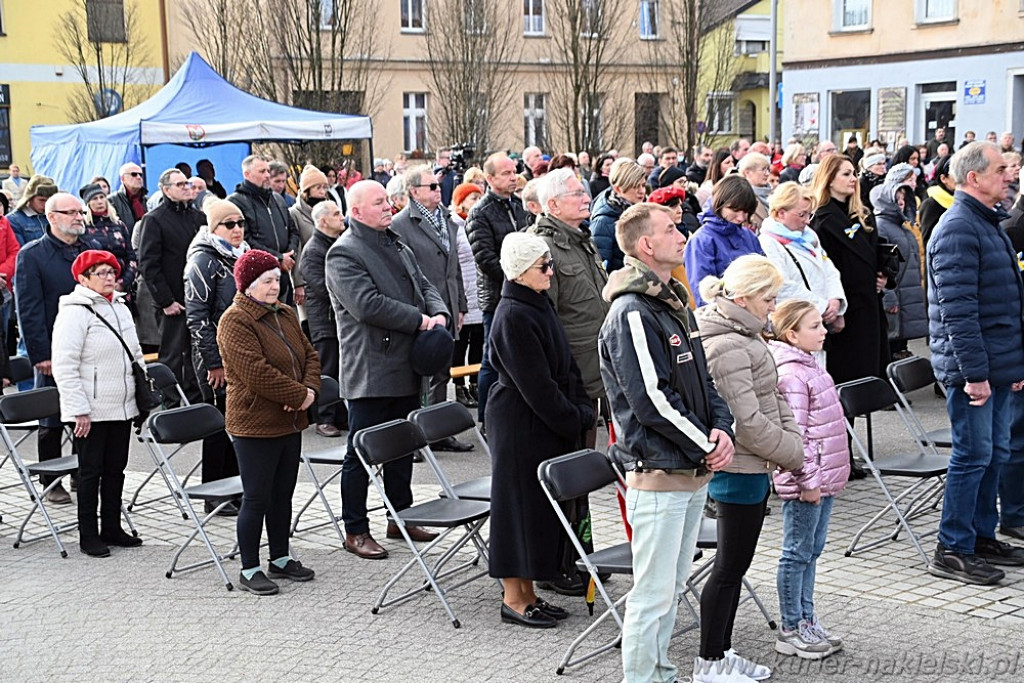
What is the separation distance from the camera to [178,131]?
1841 cm

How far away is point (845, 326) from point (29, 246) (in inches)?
209

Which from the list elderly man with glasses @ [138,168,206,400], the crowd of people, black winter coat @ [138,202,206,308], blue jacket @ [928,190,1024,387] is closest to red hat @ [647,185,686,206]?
the crowd of people

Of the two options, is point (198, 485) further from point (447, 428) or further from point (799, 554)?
point (799, 554)

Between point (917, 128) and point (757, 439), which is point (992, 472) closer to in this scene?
point (757, 439)

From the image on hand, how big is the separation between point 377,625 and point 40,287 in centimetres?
376

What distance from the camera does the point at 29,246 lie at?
8492 millimetres

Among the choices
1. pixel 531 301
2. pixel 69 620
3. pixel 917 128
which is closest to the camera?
pixel 531 301

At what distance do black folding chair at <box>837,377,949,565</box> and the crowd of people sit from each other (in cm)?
32

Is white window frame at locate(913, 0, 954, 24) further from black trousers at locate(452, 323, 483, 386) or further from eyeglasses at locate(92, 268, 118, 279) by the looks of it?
eyeglasses at locate(92, 268, 118, 279)

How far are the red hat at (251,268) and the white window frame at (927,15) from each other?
29.0 meters

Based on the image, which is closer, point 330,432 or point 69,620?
point 69,620

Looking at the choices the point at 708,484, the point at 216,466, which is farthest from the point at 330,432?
the point at 708,484

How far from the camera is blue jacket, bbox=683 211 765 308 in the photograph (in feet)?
25.5

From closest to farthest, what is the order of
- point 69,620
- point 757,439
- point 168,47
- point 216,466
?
point 757,439 → point 69,620 → point 216,466 → point 168,47
